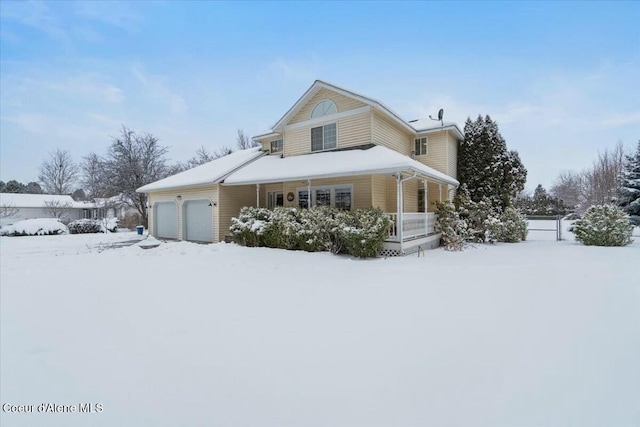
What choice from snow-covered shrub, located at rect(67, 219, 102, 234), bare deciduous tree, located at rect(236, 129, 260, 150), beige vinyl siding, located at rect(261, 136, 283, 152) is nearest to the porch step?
beige vinyl siding, located at rect(261, 136, 283, 152)

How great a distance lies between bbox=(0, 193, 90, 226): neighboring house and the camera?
1282 inches

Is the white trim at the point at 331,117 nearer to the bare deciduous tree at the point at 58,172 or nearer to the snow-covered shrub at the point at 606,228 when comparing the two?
the snow-covered shrub at the point at 606,228

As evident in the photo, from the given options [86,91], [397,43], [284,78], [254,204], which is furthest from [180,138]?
[397,43]

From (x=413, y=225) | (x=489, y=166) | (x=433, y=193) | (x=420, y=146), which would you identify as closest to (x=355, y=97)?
(x=420, y=146)

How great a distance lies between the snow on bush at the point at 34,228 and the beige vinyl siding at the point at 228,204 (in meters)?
16.7

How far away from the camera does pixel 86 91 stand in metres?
20.3

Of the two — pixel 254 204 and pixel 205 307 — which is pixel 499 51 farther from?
pixel 205 307

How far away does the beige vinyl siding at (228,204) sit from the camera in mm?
15688

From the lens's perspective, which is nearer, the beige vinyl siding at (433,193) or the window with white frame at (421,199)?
the beige vinyl siding at (433,193)

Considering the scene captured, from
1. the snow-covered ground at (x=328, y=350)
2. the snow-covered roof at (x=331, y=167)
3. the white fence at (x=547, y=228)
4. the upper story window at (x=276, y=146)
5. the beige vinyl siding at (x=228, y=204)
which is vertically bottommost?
the snow-covered ground at (x=328, y=350)

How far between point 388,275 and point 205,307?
4.38 m

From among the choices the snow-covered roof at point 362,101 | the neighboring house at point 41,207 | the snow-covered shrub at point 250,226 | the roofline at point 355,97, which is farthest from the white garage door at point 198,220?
the neighboring house at point 41,207

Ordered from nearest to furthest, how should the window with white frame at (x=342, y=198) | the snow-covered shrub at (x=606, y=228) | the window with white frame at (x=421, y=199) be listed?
→ the snow-covered shrub at (x=606, y=228), the window with white frame at (x=342, y=198), the window with white frame at (x=421, y=199)

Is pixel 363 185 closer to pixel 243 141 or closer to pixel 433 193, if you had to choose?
pixel 433 193
